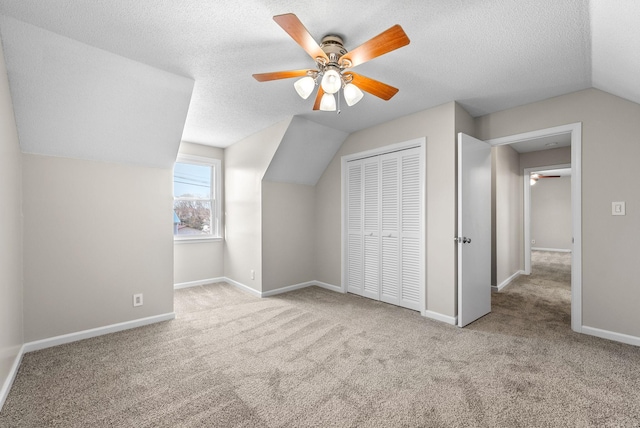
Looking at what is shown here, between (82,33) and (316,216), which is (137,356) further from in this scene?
(316,216)

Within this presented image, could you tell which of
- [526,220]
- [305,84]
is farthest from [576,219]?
[526,220]

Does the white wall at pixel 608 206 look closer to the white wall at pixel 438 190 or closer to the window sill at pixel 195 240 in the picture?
the white wall at pixel 438 190

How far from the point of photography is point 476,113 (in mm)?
3336

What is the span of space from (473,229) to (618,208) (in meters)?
1.18

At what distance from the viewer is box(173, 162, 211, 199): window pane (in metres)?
4.53

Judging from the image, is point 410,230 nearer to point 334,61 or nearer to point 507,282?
point 334,61

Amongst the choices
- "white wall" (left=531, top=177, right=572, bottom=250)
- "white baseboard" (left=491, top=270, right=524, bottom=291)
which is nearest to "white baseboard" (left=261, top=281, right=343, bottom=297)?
"white baseboard" (left=491, top=270, right=524, bottom=291)

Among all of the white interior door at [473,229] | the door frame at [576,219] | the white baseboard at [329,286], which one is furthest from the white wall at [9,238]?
the door frame at [576,219]

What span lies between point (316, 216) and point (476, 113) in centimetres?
266

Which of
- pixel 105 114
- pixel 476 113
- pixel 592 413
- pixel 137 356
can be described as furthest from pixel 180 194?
pixel 592 413

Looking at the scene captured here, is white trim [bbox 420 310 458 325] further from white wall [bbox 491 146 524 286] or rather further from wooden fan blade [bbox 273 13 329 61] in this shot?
wooden fan blade [bbox 273 13 329 61]

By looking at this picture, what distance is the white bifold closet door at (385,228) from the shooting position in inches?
135

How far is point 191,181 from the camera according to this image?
4660 millimetres

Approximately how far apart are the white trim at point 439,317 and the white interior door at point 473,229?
2.8 inches
